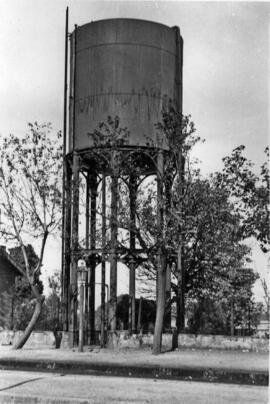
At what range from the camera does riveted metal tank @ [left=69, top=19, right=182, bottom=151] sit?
2434 centimetres

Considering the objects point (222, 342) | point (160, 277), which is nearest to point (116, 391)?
point (160, 277)

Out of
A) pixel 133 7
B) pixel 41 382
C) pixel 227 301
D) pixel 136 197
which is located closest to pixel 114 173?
pixel 136 197

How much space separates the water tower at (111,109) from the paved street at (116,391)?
1045 cm

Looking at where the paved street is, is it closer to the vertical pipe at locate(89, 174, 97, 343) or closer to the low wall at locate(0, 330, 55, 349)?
the vertical pipe at locate(89, 174, 97, 343)

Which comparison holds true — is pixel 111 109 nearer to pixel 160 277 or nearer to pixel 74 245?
pixel 74 245

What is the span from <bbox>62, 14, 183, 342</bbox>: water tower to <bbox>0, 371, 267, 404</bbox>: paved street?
10446 millimetres

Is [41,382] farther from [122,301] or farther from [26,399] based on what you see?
[122,301]

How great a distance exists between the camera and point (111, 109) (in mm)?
24375

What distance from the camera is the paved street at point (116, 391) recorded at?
10.6 metres

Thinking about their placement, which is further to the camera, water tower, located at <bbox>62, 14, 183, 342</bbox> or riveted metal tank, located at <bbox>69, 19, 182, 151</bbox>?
riveted metal tank, located at <bbox>69, 19, 182, 151</bbox>

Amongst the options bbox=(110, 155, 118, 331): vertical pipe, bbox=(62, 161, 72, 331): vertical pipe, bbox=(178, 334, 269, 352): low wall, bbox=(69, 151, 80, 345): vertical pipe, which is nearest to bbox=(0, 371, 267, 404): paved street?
bbox=(110, 155, 118, 331): vertical pipe

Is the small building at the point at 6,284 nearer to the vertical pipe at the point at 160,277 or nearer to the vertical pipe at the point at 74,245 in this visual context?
the vertical pipe at the point at 74,245

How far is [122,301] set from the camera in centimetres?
4056

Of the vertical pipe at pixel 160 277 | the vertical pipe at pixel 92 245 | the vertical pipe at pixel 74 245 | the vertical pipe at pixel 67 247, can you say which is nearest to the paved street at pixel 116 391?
the vertical pipe at pixel 160 277
